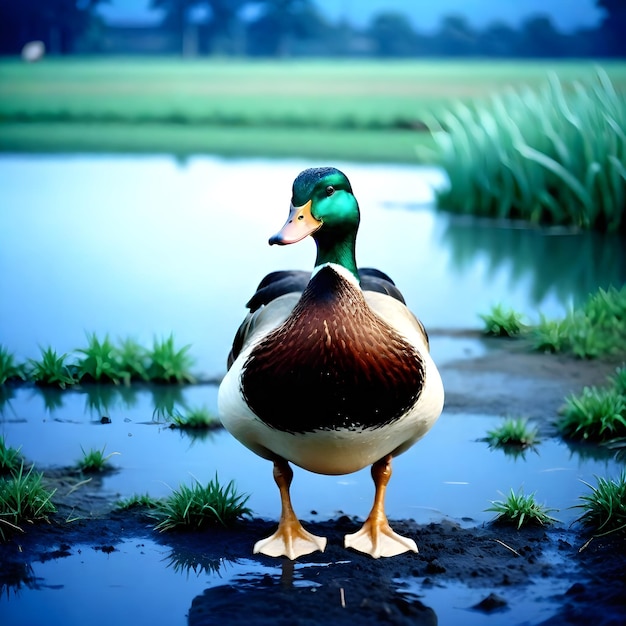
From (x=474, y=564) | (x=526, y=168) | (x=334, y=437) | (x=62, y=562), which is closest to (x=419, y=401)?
(x=334, y=437)

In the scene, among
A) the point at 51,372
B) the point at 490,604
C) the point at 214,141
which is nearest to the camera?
the point at 490,604

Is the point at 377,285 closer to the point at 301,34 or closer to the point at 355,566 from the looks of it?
the point at 355,566

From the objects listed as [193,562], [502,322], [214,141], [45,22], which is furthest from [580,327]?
[214,141]

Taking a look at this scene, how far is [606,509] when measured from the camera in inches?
123

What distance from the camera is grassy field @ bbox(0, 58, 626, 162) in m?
9.91

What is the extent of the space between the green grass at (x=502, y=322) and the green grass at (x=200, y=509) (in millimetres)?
2486

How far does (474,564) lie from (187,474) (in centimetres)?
112

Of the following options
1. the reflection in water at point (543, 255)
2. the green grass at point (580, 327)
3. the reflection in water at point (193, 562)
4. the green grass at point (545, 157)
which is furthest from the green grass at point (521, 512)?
the green grass at point (545, 157)

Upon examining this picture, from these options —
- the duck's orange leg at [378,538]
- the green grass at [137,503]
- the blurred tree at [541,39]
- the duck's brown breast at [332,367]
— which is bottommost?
the green grass at [137,503]

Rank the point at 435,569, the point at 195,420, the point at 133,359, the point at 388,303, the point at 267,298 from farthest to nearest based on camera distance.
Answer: the point at 133,359
the point at 195,420
the point at 267,298
the point at 388,303
the point at 435,569

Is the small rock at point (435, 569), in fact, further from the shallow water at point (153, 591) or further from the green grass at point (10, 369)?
the green grass at point (10, 369)

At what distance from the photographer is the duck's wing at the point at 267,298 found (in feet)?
10.3

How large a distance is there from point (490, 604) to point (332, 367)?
71 centimetres

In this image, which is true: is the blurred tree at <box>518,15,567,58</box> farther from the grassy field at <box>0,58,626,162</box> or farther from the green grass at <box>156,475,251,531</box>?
the green grass at <box>156,475,251,531</box>
